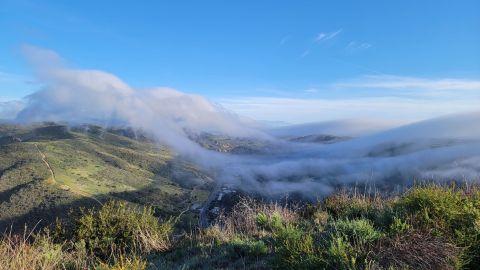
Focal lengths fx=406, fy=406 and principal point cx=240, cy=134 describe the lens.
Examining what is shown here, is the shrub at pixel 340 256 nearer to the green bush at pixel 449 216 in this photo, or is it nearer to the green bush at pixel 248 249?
the green bush at pixel 449 216

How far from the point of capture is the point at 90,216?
11.3m

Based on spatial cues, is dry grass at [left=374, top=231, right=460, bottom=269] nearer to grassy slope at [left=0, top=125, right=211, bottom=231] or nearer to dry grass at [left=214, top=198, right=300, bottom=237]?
dry grass at [left=214, top=198, right=300, bottom=237]

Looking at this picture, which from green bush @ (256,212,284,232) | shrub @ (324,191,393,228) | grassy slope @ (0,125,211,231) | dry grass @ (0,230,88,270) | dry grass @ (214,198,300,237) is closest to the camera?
dry grass @ (0,230,88,270)

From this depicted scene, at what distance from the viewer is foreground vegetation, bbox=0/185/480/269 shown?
5668mm

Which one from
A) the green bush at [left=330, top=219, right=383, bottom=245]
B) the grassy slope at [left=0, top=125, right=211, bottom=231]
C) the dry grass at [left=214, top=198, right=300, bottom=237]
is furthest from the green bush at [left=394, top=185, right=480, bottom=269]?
the grassy slope at [left=0, top=125, right=211, bottom=231]

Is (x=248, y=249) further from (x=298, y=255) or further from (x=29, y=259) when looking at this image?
(x=29, y=259)

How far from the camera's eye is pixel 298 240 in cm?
642

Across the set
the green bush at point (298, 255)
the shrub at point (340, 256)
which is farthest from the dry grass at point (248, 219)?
the shrub at point (340, 256)

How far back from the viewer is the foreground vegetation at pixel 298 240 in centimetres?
567

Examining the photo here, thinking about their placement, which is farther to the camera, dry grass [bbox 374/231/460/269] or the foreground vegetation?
the foreground vegetation

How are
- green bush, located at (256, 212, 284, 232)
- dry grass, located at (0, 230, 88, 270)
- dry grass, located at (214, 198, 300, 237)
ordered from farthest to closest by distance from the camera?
dry grass, located at (214, 198, 300, 237) → green bush, located at (256, 212, 284, 232) → dry grass, located at (0, 230, 88, 270)

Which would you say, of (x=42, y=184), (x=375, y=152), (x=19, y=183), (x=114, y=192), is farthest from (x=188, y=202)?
(x=375, y=152)

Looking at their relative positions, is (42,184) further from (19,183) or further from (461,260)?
(461,260)

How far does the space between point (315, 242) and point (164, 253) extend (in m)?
3.73
